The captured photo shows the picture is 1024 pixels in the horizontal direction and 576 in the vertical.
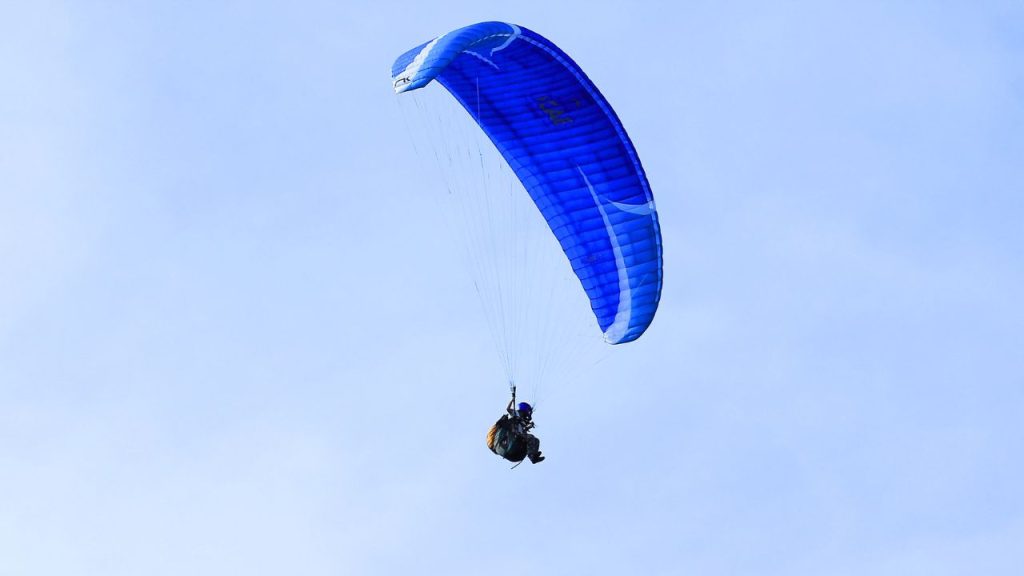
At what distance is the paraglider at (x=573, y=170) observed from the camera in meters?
32.9

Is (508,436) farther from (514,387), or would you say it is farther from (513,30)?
(513,30)

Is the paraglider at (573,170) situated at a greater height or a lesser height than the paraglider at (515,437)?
greater

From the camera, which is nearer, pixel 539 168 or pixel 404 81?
pixel 404 81

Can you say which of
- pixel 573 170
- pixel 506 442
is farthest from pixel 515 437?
pixel 573 170

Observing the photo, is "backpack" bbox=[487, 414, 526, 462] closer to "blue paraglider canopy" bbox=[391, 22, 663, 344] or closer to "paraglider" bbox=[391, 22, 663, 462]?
"paraglider" bbox=[391, 22, 663, 462]

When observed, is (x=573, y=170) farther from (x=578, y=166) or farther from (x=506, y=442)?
(x=506, y=442)

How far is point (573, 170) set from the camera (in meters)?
33.5

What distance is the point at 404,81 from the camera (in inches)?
1196

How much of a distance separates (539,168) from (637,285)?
259cm

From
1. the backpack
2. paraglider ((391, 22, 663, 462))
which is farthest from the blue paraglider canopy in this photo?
the backpack

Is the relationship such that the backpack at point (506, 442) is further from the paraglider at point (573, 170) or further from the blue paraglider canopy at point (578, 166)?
the blue paraglider canopy at point (578, 166)

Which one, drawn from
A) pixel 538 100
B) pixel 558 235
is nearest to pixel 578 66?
pixel 538 100

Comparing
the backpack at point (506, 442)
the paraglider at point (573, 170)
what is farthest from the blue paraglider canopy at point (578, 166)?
the backpack at point (506, 442)

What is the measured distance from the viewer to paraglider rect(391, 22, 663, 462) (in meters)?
32.9
